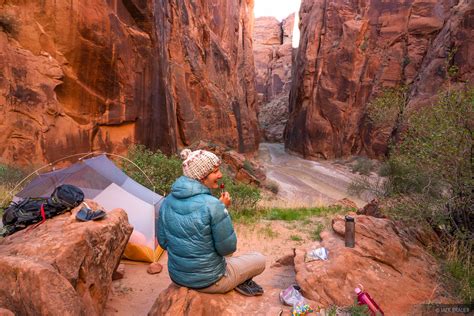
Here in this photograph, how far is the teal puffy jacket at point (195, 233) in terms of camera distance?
326 centimetres

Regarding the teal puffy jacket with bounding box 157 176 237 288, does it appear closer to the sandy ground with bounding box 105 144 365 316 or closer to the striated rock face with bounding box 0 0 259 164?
the sandy ground with bounding box 105 144 365 316

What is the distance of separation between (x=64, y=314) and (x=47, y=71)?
1114 cm

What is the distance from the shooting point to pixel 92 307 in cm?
355

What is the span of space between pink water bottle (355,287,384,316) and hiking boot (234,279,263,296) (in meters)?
1.06

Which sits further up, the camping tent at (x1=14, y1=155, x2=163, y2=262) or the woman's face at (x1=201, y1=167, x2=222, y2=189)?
the woman's face at (x1=201, y1=167, x2=222, y2=189)

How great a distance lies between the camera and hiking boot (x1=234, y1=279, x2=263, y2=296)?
12.5 feet

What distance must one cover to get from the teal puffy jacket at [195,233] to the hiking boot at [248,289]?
41 centimetres

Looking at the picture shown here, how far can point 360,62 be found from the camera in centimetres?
3472

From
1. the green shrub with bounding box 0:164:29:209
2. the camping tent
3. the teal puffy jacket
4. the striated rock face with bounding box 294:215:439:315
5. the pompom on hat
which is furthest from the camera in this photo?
the green shrub with bounding box 0:164:29:209

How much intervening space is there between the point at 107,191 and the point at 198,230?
13.8 feet

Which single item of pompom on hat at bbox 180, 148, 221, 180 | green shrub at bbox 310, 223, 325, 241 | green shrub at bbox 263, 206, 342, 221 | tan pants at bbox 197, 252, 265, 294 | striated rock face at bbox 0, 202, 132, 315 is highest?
pompom on hat at bbox 180, 148, 221, 180

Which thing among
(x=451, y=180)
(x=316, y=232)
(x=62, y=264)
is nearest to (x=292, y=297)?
(x=62, y=264)

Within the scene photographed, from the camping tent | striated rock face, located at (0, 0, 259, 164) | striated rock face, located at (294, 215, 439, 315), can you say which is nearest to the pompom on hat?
striated rock face, located at (294, 215, 439, 315)

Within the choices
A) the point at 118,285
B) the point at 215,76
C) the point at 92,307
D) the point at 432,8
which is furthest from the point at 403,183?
the point at 432,8
